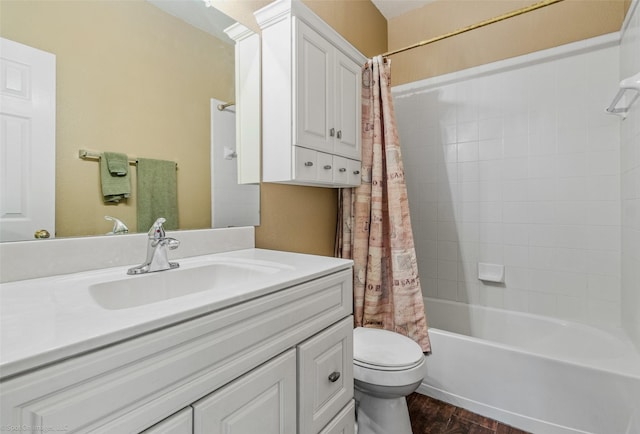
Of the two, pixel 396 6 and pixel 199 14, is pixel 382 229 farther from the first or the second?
pixel 396 6

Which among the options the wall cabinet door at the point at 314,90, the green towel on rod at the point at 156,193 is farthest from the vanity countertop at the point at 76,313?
the wall cabinet door at the point at 314,90

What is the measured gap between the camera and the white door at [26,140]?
0.79m

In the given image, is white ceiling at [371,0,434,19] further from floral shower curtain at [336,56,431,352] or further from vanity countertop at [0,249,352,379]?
vanity countertop at [0,249,352,379]

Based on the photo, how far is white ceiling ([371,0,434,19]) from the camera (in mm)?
2379

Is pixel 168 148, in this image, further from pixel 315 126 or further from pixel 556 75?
pixel 556 75

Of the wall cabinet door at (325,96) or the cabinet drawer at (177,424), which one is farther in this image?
the wall cabinet door at (325,96)

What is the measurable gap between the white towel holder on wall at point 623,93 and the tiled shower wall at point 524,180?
0.57 feet

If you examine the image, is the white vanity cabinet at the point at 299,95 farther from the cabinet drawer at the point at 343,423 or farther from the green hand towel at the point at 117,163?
the cabinet drawer at the point at 343,423

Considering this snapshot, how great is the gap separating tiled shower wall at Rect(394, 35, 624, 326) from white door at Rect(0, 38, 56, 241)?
222 centimetres

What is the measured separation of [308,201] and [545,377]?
1426mm

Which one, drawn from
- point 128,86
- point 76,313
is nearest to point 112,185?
point 128,86

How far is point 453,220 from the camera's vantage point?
230cm

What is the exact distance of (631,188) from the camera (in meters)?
1.54

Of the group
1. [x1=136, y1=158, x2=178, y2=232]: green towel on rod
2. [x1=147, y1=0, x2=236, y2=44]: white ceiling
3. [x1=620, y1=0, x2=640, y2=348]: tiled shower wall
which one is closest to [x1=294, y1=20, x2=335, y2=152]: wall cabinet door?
[x1=147, y1=0, x2=236, y2=44]: white ceiling
